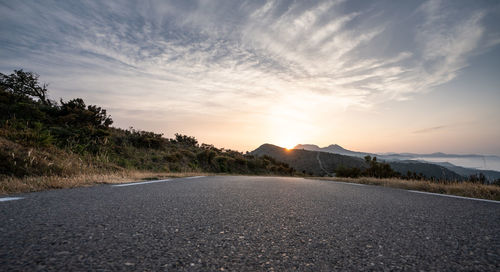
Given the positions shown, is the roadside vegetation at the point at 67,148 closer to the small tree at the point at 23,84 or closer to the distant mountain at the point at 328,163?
the small tree at the point at 23,84

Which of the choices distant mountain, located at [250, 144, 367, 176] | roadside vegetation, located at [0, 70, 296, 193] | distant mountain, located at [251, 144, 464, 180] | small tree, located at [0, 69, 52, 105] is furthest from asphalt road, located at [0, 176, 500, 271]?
distant mountain, located at [251, 144, 464, 180]

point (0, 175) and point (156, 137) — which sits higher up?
point (156, 137)

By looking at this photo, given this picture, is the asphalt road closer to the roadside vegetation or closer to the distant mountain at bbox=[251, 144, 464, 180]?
the roadside vegetation

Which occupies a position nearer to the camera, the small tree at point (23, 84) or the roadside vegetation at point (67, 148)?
the roadside vegetation at point (67, 148)

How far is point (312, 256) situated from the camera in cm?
152

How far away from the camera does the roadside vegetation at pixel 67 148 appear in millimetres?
5969

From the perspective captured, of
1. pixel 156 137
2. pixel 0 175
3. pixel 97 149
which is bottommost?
pixel 0 175

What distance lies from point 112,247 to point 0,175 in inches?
236

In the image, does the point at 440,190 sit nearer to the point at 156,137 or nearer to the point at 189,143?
the point at 156,137

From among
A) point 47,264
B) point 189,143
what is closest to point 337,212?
point 47,264

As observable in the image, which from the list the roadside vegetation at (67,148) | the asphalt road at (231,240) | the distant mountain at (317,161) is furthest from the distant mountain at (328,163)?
the asphalt road at (231,240)

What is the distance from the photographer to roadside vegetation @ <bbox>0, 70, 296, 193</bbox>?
5.97m

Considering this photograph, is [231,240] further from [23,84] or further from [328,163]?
[328,163]

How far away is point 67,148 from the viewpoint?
11008mm
